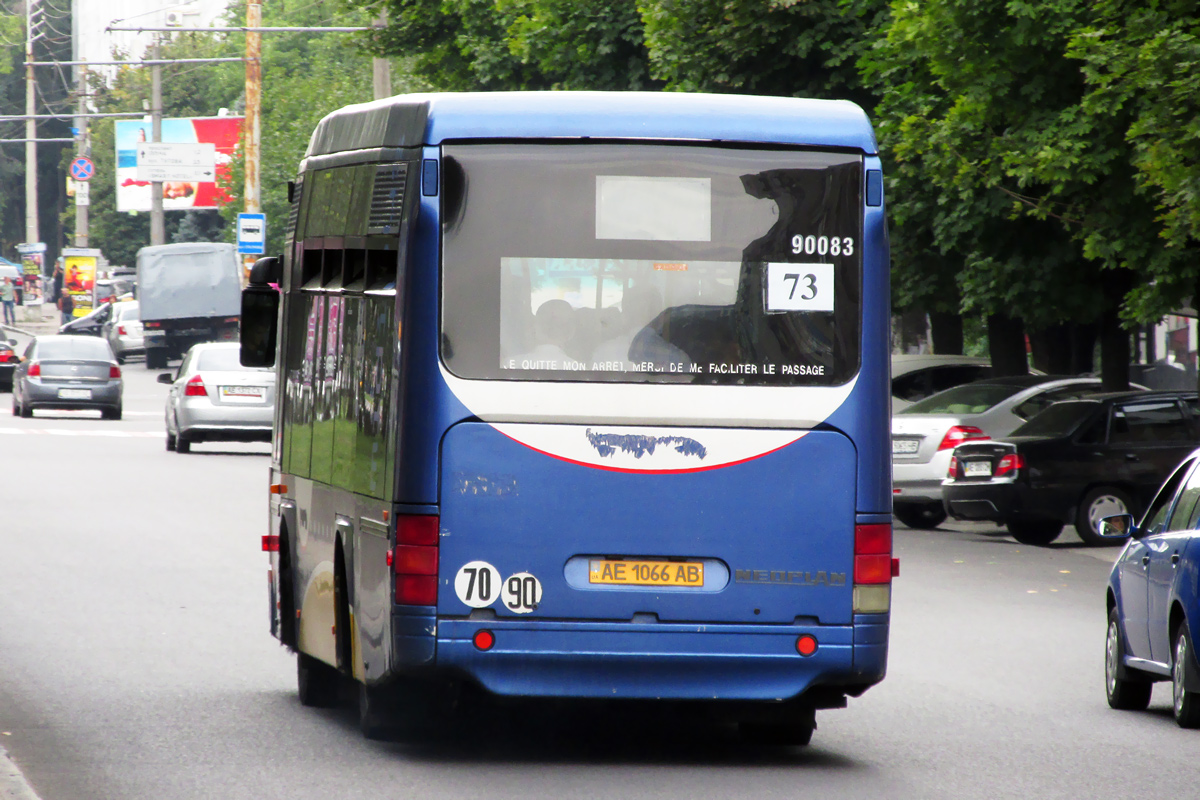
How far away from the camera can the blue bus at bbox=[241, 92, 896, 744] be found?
8.03 meters

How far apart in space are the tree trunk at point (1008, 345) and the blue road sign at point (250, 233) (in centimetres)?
1758

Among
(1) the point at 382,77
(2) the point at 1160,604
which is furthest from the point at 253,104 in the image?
(2) the point at 1160,604

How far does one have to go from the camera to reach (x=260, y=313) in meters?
10.6

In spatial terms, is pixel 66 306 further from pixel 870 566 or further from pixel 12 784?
pixel 870 566

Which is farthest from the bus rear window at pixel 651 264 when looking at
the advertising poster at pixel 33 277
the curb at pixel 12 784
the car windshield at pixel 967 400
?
the advertising poster at pixel 33 277

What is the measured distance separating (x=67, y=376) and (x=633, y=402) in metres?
32.2

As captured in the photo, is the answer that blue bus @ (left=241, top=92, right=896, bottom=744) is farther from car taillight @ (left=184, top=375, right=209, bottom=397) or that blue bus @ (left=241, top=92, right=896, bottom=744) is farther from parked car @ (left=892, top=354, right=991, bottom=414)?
car taillight @ (left=184, top=375, right=209, bottom=397)

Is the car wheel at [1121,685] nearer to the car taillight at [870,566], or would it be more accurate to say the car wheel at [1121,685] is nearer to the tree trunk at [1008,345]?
the car taillight at [870,566]

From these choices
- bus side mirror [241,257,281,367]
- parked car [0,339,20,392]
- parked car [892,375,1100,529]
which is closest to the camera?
bus side mirror [241,257,281,367]

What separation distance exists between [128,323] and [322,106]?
11.8 metres

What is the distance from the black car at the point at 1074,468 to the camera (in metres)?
20.3

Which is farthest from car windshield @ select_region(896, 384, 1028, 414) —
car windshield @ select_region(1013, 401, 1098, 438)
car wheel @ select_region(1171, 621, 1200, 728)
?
car wheel @ select_region(1171, 621, 1200, 728)

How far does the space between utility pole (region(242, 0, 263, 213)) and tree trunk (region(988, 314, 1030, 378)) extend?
17.9 meters

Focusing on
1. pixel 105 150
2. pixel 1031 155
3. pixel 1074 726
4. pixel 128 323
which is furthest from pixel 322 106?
A: pixel 1074 726
